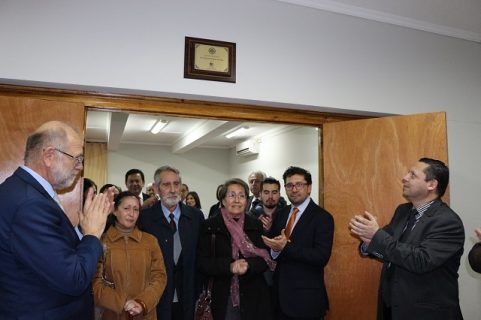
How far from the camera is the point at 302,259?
227cm

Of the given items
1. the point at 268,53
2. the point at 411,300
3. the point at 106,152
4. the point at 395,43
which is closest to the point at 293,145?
the point at 395,43

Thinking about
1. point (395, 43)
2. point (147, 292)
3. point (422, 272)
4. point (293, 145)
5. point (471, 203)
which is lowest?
point (147, 292)

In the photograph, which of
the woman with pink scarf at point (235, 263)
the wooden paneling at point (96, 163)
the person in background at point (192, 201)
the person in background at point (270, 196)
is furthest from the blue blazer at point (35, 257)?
the wooden paneling at point (96, 163)

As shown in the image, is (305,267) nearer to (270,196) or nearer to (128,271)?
(128,271)

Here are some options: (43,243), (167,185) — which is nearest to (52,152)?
(43,243)

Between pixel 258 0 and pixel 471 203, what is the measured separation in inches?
89.1

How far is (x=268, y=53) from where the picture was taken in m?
2.59

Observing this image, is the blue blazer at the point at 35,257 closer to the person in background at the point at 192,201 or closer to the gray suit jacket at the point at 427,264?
the gray suit jacket at the point at 427,264

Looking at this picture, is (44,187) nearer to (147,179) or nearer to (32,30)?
(32,30)

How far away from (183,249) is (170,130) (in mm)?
5027

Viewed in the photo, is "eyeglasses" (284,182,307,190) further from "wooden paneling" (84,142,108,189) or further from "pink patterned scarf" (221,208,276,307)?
"wooden paneling" (84,142,108,189)

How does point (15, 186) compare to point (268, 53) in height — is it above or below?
below

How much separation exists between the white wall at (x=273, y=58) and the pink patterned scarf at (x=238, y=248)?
0.82 m

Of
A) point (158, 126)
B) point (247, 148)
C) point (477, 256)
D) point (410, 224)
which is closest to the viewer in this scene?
point (477, 256)
